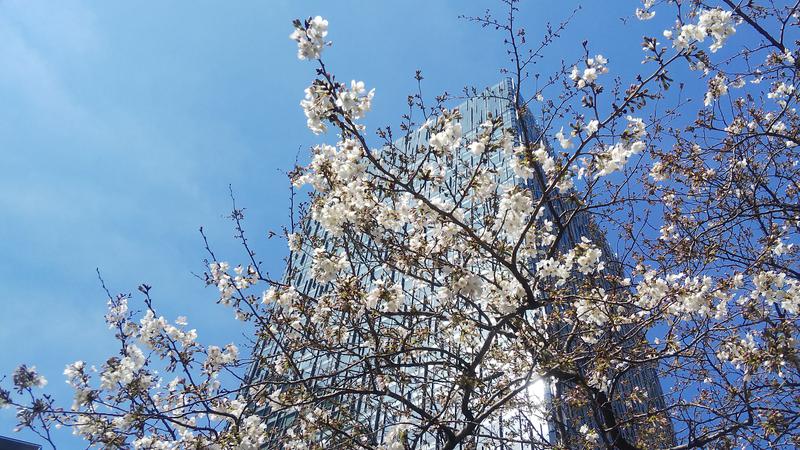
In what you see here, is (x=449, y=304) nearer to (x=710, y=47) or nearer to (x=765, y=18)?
(x=710, y=47)

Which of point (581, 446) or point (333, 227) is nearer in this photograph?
point (333, 227)

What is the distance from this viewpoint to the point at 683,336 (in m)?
4.90

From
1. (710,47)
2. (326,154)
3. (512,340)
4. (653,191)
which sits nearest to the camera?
(710,47)

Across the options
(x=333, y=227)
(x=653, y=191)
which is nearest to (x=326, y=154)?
(x=333, y=227)

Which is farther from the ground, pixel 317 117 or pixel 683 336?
pixel 317 117

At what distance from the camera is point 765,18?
558 centimetres

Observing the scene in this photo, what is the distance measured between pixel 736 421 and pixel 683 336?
0.86 m

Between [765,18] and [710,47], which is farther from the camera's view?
[765,18]

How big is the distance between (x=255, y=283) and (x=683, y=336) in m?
4.60

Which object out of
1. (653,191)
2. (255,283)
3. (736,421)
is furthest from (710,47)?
(255,283)

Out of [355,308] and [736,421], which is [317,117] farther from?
[736,421]

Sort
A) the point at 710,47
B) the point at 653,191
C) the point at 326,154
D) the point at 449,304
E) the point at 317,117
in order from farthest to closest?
the point at 653,191
the point at 326,154
the point at 449,304
the point at 710,47
the point at 317,117

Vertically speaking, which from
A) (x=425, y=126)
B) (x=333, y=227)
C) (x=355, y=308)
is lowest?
(x=355, y=308)

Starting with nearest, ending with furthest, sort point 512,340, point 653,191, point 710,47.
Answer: point 710,47 → point 512,340 → point 653,191
